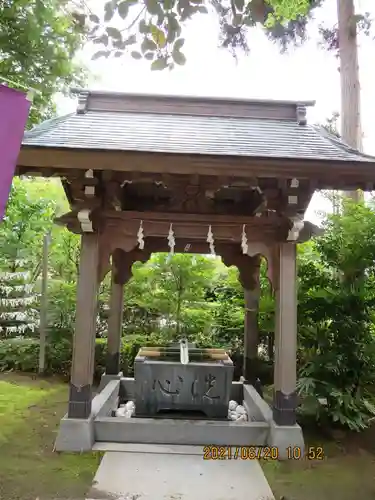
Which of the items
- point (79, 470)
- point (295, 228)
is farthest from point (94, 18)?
point (79, 470)

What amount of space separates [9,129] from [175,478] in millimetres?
3046

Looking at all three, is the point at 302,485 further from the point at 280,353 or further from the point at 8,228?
the point at 8,228

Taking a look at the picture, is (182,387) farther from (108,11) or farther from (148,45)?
(108,11)

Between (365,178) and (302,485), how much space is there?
2.73 m

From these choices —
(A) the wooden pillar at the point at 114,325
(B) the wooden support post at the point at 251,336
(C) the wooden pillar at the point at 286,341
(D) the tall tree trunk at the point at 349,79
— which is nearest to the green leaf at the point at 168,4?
(C) the wooden pillar at the point at 286,341

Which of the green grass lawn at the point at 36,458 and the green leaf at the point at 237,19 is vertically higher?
the green leaf at the point at 237,19

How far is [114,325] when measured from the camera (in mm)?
6336

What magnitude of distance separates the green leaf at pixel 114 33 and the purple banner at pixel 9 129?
3.15 feet

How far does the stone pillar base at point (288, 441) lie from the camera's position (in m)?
4.06

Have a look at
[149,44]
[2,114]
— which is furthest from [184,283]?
[2,114]

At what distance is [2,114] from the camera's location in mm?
1991

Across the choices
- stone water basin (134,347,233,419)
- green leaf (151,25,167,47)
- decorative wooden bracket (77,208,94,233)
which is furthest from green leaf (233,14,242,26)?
stone water basin (134,347,233,419)

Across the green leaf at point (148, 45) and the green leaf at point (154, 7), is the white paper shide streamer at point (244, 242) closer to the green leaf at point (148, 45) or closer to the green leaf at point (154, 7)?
the green leaf at point (148, 45)
